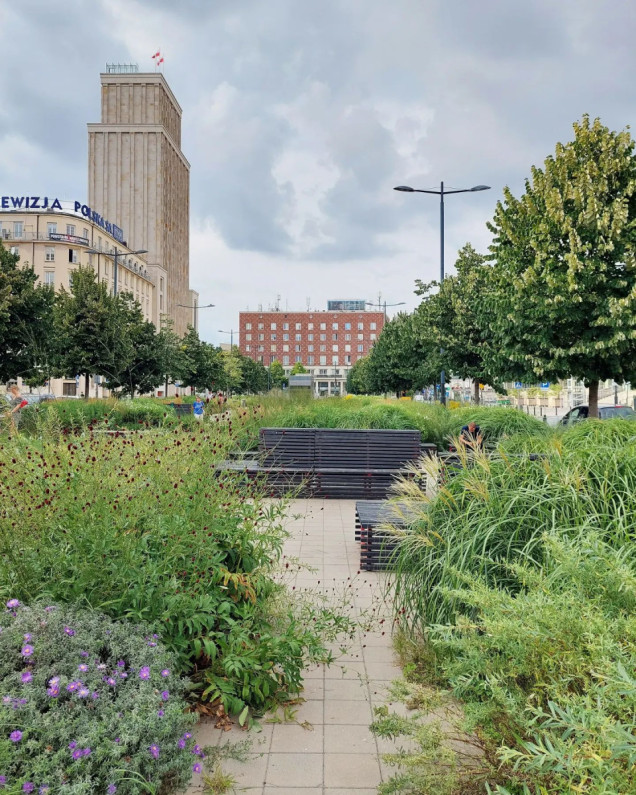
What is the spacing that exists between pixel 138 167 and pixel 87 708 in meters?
105

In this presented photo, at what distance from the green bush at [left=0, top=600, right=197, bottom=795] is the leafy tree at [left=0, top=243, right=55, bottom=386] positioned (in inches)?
829

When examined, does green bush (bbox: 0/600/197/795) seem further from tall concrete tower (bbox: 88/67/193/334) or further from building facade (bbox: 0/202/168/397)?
tall concrete tower (bbox: 88/67/193/334)

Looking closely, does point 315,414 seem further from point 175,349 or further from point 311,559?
point 175,349

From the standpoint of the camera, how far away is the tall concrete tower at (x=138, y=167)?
3812 inches

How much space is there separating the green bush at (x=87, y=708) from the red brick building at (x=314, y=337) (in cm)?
13445

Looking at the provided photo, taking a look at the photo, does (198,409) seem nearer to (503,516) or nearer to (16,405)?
(16,405)

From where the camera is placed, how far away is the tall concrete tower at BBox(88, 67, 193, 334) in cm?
9681

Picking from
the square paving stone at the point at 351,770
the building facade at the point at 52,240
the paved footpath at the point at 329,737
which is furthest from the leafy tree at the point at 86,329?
the building facade at the point at 52,240

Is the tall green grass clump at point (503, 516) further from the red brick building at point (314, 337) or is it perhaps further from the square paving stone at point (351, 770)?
the red brick building at point (314, 337)

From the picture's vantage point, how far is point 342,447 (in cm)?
1037

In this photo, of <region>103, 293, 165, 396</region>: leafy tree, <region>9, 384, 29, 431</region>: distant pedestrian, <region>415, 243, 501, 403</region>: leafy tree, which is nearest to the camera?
<region>9, 384, 29, 431</region>: distant pedestrian

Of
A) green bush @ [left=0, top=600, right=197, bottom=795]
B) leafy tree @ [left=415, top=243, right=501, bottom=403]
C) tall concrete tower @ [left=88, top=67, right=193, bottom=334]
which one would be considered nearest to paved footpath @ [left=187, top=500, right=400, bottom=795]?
green bush @ [left=0, top=600, right=197, bottom=795]

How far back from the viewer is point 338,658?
13.7 feet

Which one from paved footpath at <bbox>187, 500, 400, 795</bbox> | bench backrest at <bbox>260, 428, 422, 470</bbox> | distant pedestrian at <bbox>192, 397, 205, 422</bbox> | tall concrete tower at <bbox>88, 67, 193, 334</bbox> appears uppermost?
tall concrete tower at <bbox>88, 67, 193, 334</bbox>
